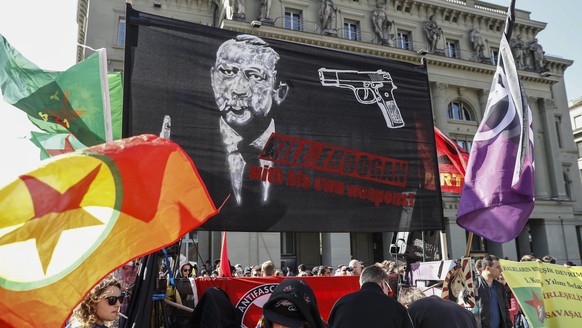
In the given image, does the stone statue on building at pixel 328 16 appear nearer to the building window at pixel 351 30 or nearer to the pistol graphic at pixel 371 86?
the building window at pixel 351 30

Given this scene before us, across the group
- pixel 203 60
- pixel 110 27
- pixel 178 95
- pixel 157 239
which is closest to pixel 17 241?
pixel 157 239

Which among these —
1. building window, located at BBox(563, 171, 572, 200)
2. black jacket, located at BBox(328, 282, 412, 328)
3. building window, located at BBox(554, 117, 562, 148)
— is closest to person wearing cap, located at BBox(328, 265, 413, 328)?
black jacket, located at BBox(328, 282, 412, 328)

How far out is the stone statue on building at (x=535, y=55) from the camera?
1515 inches

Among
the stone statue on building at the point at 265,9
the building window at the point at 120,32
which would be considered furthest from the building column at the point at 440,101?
the building window at the point at 120,32

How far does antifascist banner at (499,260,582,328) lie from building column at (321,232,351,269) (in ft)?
67.3

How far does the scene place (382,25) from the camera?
1296 inches

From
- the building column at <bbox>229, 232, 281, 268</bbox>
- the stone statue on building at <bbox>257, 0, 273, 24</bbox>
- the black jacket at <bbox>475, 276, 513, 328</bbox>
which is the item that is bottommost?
the black jacket at <bbox>475, 276, 513, 328</bbox>

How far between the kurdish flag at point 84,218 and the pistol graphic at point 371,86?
3.21 metres

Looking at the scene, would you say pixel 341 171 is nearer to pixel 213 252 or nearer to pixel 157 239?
pixel 157 239

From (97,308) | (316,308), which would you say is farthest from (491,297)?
(97,308)

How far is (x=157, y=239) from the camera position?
10.2 feet

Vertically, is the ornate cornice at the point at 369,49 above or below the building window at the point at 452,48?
below

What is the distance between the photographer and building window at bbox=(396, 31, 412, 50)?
34.6 m

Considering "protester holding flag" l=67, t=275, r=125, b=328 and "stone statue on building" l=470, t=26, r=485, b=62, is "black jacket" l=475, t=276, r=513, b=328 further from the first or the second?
"stone statue on building" l=470, t=26, r=485, b=62
